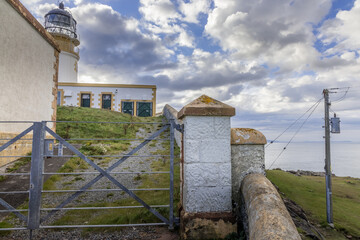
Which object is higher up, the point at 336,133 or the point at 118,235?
the point at 336,133

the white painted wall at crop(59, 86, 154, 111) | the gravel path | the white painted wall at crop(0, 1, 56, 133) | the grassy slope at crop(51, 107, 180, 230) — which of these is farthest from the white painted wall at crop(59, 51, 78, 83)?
the gravel path

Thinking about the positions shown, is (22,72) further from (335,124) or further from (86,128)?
(335,124)

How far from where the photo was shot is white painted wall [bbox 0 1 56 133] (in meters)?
7.43

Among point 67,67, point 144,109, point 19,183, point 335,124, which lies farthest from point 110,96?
point 335,124

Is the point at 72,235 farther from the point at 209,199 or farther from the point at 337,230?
the point at 337,230

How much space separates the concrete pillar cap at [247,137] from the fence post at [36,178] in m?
2.96

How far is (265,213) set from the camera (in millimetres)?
2375

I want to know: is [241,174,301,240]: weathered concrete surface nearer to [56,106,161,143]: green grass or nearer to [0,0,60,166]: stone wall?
[0,0,60,166]: stone wall

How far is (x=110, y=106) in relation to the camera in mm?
25234

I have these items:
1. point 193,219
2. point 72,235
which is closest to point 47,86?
point 72,235

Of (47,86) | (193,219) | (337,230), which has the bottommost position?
(337,230)

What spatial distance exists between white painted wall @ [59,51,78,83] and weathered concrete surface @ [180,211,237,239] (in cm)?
2743

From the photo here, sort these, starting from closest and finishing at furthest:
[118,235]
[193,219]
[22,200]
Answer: [193,219], [118,235], [22,200]

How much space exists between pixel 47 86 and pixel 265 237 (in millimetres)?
11161
